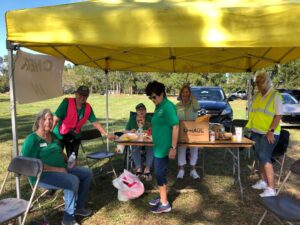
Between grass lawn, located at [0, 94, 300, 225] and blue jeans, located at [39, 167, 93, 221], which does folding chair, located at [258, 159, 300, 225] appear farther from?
blue jeans, located at [39, 167, 93, 221]

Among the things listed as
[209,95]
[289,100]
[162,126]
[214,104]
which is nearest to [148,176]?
[162,126]

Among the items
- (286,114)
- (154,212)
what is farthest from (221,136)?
(286,114)

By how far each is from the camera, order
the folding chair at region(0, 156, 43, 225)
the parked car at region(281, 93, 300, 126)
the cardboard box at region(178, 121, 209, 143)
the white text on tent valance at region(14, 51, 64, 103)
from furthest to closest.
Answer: the parked car at region(281, 93, 300, 126)
the cardboard box at region(178, 121, 209, 143)
the white text on tent valance at region(14, 51, 64, 103)
the folding chair at region(0, 156, 43, 225)

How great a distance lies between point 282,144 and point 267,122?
2.31ft

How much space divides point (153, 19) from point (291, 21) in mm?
1358

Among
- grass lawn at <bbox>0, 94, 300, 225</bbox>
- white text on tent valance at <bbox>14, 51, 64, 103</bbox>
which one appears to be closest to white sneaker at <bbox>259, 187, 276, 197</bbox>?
grass lawn at <bbox>0, 94, 300, 225</bbox>

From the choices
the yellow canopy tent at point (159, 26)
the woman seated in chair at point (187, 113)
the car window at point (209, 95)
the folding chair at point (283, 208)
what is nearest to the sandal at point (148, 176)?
the woman seated in chair at point (187, 113)

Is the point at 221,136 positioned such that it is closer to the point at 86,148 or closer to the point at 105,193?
the point at 105,193

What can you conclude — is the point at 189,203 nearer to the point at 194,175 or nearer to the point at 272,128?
the point at 194,175

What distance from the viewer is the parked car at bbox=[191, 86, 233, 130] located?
9.33 m

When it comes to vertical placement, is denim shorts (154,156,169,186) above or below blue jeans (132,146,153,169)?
above

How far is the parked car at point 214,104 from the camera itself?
30.6 feet

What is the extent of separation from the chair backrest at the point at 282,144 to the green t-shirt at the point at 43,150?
10.8ft

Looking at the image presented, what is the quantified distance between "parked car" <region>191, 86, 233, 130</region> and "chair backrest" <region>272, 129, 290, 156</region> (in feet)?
11.4
